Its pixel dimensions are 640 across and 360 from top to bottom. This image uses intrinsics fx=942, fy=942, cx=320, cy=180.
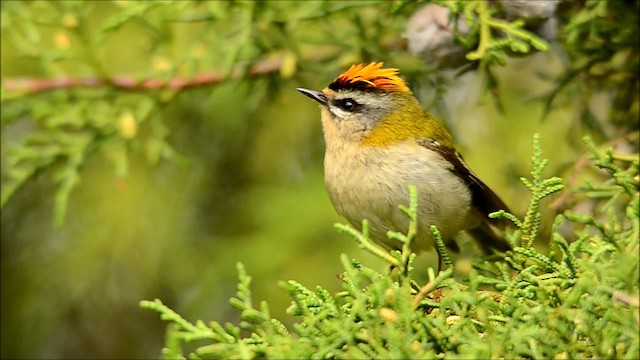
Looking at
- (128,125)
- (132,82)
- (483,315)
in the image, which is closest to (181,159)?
(128,125)

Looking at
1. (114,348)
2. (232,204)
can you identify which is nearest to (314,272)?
(232,204)

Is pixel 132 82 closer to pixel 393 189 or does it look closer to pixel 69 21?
pixel 69 21

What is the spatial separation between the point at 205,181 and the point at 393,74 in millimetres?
1987

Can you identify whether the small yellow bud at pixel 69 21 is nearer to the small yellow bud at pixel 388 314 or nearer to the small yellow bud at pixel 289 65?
the small yellow bud at pixel 289 65

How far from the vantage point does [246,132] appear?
212 inches

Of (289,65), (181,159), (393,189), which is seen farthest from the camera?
(181,159)

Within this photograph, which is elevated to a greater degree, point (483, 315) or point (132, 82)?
point (132, 82)

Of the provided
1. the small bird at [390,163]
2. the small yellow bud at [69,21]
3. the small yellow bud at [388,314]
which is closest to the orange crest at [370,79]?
→ the small bird at [390,163]

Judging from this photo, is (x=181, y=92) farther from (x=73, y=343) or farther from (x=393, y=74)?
(x=73, y=343)

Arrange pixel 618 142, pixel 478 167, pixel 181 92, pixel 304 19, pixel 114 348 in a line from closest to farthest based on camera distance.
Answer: pixel 618 142 < pixel 304 19 < pixel 181 92 < pixel 478 167 < pixel 114 348

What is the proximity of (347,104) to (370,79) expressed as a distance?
18cm

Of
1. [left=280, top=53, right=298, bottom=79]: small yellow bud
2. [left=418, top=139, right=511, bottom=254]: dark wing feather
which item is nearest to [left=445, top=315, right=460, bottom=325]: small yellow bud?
[left=418, top=139, right=511, bottom=254]: dark wing feather

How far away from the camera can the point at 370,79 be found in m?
3.80

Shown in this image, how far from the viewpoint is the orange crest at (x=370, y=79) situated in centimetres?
374
